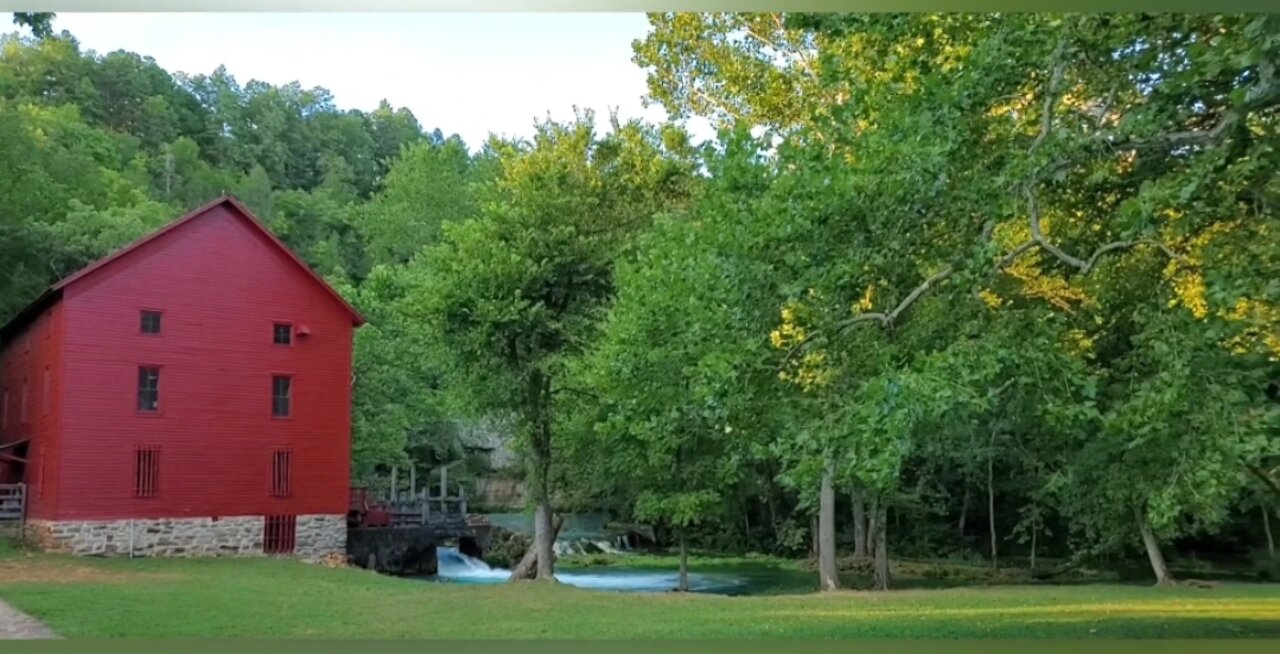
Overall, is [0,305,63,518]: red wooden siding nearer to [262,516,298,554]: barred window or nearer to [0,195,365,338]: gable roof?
[0,195,365,338]: gable roof

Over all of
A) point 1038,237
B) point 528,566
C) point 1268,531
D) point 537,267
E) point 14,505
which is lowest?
point 528,566

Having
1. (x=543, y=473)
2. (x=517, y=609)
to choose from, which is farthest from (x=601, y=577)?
(x=517, y=609)

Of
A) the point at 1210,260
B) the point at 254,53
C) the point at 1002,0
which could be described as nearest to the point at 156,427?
the point at 254,53

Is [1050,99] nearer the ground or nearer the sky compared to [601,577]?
nearer the sky

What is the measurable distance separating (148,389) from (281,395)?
119cm

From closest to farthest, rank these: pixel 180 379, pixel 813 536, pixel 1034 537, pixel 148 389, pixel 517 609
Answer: pixel 517 609 → pixel 148 389 → pixel 180 379 → pixel 1034 537 → pixel 813 536

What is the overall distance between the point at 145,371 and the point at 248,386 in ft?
2.76

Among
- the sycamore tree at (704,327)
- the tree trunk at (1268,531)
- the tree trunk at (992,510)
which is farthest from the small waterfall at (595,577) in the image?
the tree trunk at (1268,531)

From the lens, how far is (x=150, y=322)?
8820 millimetres

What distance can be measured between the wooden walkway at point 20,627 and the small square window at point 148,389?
2540 millimetres

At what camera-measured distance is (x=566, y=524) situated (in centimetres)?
1166

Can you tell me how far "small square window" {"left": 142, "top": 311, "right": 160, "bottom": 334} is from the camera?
28.7ft

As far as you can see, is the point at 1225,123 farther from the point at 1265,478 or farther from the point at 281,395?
the point at 281,395

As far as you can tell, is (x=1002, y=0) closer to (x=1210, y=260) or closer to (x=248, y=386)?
(x=1210, y=260)
